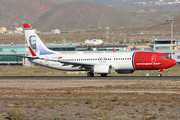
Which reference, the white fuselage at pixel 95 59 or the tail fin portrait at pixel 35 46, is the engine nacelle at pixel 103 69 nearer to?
the white fuselage at pixel 95 59

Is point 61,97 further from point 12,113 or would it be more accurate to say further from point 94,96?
point 12,113

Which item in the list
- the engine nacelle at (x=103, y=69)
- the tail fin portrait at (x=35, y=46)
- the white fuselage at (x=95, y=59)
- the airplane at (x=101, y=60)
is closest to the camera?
the airplane at (x=101, y=60)

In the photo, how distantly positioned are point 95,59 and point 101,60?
112 centimetres

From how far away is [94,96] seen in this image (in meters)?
27.5

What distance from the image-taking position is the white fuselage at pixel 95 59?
48.2m

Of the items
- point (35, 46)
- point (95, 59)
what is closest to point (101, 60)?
point (95, 59)

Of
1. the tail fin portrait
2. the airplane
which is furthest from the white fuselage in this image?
the tail fin portrait

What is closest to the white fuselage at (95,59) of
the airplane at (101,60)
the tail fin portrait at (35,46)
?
the airplane at (101,60)

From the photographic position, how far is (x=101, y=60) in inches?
1971

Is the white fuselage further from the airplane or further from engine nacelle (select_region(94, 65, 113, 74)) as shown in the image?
engine nacelle (select_region(94, 65, 113, 74))

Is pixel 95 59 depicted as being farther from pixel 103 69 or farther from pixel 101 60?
pixel 103 69

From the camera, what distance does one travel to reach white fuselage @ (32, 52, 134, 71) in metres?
48.2

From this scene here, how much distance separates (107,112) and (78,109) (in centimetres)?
233

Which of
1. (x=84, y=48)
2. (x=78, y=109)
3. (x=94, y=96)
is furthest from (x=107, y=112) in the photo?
(x=84, y=48)
